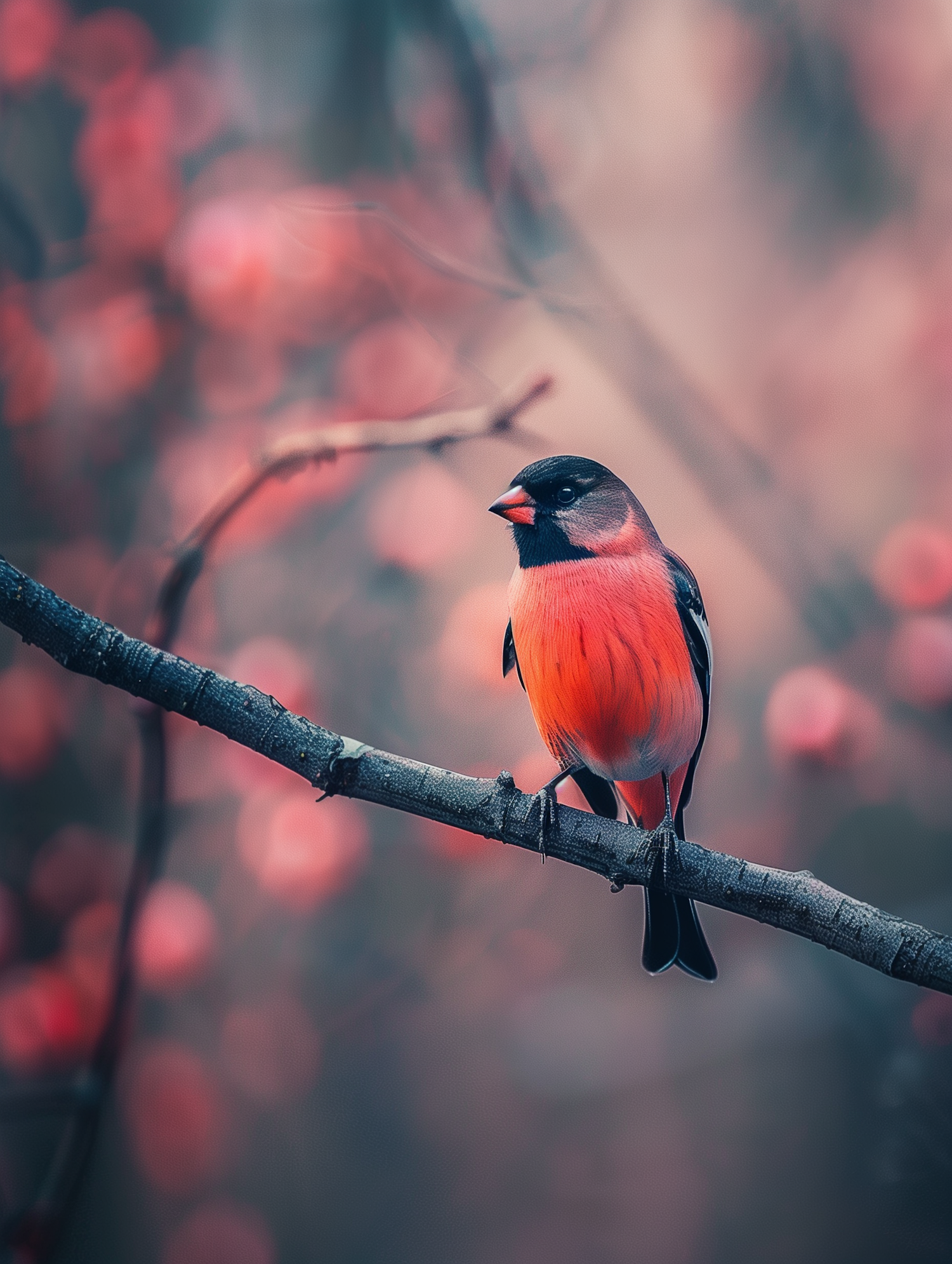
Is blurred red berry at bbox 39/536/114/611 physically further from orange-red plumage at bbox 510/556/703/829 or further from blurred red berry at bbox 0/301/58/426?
orange-red plumage at bbox 510/556/703/829

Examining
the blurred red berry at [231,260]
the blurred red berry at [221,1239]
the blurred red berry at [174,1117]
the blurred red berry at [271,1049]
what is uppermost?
the blurred red berry at [231,260]

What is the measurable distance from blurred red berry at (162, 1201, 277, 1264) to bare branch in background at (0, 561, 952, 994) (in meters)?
0.87

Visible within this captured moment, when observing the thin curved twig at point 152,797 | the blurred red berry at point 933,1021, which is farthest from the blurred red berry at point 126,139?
the blurred red berry at point 933,1021

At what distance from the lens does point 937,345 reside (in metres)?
1.09

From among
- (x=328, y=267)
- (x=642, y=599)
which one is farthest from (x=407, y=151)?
(x=642, y=599)

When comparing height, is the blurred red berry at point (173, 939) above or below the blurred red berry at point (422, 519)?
below

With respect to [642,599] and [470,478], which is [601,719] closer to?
[642,599]

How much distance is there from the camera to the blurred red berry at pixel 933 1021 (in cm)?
101

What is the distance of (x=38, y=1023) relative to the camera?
1.17m

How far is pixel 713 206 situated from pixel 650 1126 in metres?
1.30

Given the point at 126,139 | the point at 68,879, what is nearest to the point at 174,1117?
the point at 68,879

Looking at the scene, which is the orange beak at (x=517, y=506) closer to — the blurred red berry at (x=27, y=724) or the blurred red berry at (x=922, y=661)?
the blurred red berry at (x=922, y=661)

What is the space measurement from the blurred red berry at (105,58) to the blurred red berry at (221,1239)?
1.72m

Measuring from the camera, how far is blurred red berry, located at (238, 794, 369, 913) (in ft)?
3.84
